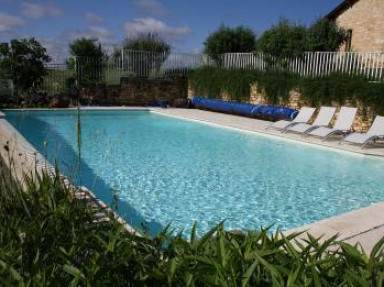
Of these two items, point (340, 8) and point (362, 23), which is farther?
point (340, 8)

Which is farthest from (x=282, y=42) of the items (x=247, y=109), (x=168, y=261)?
(x=168, y=261)

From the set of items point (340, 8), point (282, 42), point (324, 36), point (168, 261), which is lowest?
point (168, 261)

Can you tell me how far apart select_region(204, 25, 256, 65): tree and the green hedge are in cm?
196

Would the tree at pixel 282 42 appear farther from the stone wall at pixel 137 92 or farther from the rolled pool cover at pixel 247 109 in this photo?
the stone wall at pixel 137 92

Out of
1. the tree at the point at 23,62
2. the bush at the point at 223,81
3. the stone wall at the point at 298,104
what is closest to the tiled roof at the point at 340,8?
the bush at the point at 223,81

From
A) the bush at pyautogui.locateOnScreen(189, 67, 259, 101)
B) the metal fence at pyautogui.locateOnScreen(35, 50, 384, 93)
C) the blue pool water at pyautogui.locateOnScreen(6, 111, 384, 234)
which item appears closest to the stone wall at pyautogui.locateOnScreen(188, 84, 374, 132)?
the bush at pyautogui.locateOnScreen(189, 67, 259, 101)

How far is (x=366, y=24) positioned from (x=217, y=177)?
17.7 m

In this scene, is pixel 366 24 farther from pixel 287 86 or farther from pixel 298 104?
pixel 298 104

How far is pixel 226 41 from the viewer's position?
20.4 meters

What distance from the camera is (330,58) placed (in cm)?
1329

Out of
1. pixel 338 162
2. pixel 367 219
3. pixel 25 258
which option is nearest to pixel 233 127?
pixel 338 162

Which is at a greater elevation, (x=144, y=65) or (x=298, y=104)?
(x=144, y=65)

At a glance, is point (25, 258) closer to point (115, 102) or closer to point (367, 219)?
point (367, 219)

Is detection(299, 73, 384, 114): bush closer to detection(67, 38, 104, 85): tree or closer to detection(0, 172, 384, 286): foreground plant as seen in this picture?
detection(0, 172, 384, 286): foreground plant
